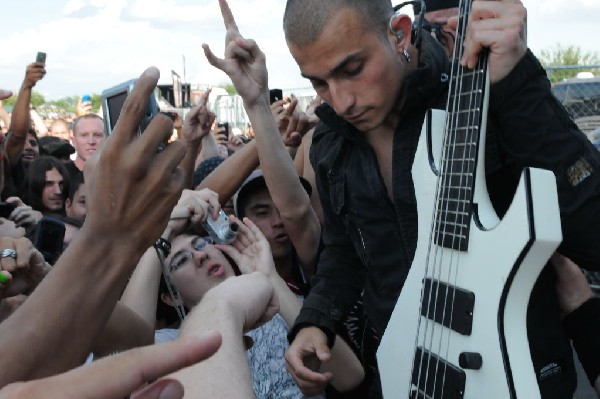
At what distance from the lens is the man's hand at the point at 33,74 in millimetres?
5516

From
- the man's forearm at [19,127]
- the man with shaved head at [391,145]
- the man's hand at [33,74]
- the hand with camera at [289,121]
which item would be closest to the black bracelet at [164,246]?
the man with shaved head at [391,145]

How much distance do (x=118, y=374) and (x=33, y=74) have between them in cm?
545

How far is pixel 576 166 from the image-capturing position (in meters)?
1.57

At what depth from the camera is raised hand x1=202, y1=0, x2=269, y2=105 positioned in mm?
2691

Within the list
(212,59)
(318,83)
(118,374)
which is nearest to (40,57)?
(212,59)

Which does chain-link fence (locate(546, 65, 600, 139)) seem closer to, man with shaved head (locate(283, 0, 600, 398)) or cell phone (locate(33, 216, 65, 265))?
man with shaved head (locate(283, 0, 600, 398))

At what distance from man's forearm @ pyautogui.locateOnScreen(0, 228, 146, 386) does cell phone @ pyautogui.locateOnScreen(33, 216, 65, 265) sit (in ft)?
3.87

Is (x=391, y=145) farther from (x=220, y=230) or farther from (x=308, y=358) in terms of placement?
(x=220, y=230)

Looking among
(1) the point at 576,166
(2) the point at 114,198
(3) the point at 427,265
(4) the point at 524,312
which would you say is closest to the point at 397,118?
(3) the point at 427,265

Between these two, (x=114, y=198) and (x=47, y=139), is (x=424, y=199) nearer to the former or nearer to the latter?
(x=114, y=198)

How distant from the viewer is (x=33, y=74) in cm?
554

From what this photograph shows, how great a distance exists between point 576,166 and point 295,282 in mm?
1801

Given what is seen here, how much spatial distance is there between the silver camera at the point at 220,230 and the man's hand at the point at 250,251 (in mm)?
27

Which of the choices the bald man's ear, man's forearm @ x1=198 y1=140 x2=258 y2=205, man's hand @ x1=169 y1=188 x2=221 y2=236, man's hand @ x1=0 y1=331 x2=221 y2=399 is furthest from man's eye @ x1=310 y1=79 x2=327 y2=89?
man's hand @ x1=0 y1=331 x2=221 y2=399
